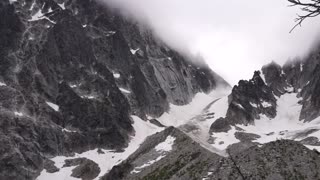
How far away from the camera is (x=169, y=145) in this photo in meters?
166

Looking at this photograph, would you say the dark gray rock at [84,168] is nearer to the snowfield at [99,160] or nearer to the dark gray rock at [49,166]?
the snowfield at [99,160]

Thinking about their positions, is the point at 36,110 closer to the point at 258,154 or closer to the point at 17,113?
the point at 17,113

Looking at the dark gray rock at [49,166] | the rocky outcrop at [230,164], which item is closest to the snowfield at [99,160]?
the dark gray rock at [49,166]

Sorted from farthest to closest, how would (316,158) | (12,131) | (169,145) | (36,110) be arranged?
(36,110), (12,131), (169,145), (316,158)

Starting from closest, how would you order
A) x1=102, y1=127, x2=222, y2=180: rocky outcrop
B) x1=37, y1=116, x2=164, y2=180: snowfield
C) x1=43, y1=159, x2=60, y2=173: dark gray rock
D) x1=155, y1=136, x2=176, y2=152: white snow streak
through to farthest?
x1=102, y1=127, x2=222, y2=180: rocky outcrop → x1=155, y1=136, x2=176, y2=152: white snow streak → x1=37, y1=116, x2=164, y2=180: snowfield → x1=43, y1=159, x2=60, y2=173: dark gray rock

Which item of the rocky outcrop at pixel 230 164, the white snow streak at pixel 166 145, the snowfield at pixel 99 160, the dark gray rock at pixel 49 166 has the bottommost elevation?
the snowfield at pixel 99 160

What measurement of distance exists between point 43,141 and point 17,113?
13.4 meters

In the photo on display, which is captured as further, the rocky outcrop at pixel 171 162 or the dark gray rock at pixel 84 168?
the dark gray rock at pixel 84 168

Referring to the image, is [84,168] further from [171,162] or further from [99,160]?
[171,162]

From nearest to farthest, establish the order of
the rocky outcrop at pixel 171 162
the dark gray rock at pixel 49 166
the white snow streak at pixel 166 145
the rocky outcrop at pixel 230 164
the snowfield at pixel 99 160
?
the rocky outcrop at pixel 230 164, the rocky outcrop at pixel 171 162, the white snow streak at pixel 166 145, the snowfield at pixel 99 160, the dark gray rock at pixel 49 166

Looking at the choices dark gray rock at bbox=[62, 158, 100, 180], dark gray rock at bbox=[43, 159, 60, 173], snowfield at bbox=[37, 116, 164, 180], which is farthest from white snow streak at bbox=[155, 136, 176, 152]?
dark gray rock at bbox=[43, 159, 60, 173]

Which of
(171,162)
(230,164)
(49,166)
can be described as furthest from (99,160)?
(230,164)

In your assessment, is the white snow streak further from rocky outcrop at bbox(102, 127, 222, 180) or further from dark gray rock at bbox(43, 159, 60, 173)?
dark gray rock at bbox(43, 159, 60, 173)

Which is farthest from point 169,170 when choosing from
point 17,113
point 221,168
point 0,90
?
point 0,90
